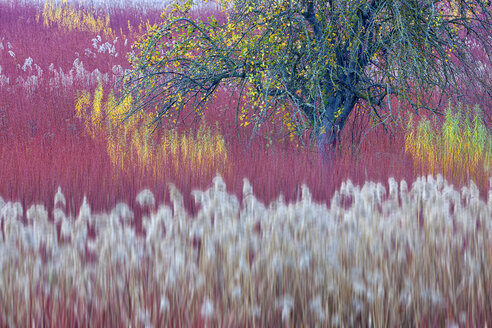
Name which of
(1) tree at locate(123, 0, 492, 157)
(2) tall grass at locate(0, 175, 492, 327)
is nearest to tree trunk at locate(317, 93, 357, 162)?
(1) tree at locate(123, 0, 492, 157)

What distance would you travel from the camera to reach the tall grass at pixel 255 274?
240 cm

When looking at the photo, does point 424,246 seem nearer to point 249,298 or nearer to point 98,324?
point 249,298

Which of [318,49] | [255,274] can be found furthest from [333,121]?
[255,274]

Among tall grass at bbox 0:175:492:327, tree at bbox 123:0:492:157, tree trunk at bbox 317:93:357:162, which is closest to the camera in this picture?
tall grass at bbox 0:175:492:327

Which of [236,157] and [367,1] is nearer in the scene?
[367,1]

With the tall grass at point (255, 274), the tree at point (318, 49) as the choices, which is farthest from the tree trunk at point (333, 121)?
the tall grass at point (255, 274)

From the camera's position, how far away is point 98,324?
2381 millimetres

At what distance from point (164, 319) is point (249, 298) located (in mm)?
397

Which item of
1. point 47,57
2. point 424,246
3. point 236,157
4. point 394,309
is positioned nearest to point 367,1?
point 236,157

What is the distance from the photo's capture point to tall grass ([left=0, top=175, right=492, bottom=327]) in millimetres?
2404

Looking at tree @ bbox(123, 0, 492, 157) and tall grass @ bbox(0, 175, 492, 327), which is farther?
tree @ bbox(123, 0, 492, 157)

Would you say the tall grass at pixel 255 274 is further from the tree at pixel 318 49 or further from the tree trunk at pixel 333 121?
the tree trunk at pixel 333 121

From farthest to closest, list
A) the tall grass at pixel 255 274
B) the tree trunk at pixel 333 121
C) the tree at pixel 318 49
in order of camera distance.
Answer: the tree trunk at pixel 333 121
the tree at pixel 318 49
the tall grass at pixel 255 274

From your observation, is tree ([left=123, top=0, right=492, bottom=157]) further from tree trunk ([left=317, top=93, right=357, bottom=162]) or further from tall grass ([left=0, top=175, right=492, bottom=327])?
tall grass ([left=0, top=175, right=492, bottom=327])
